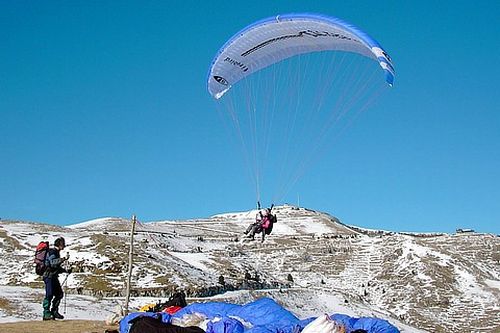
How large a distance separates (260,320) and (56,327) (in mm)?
5817

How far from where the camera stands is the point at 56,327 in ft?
42.7

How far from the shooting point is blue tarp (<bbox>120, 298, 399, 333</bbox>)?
845 cm

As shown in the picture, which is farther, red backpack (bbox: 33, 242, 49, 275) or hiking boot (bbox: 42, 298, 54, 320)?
hiking boot (bbox: 42, 298, 54, 320)

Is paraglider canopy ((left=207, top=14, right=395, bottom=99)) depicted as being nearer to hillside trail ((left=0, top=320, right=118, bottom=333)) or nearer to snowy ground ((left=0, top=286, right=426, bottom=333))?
snowy ground ((left=0, top=286, right=426, bottom=333))

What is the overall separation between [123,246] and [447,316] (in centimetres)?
2509

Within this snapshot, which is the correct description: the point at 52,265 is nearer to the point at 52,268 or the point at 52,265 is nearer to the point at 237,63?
the point at 52,268

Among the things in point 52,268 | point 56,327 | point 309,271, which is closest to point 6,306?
Result: point 52,268

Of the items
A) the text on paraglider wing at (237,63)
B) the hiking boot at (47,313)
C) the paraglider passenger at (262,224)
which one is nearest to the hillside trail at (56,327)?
the hiking boot at (47,313)

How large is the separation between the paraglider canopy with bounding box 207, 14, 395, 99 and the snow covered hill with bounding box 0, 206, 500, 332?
13.4 m

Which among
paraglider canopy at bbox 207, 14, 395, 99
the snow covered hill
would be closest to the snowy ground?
the snow covered hill

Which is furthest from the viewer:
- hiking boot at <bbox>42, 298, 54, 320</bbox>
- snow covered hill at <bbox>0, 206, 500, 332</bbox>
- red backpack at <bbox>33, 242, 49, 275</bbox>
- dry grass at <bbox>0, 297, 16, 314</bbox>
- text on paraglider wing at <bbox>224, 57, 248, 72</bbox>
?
snow covered hill at <bbox>0, 206, 500, 332</bbox>

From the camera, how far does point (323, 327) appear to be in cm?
607

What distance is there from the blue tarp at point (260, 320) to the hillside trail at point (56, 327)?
3.08 meters

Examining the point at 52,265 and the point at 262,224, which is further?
the point at 262,224
